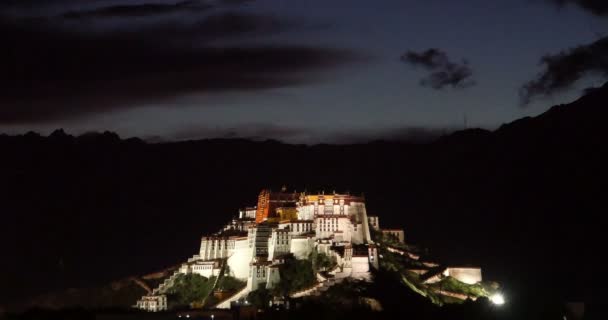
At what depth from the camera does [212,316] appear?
6419cm

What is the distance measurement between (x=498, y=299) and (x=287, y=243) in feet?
55.2

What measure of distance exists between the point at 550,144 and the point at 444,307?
9042 centimetres

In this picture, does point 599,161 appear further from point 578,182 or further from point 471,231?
point 471,231

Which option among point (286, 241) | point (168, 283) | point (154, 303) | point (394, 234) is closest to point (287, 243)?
point (286, 241)

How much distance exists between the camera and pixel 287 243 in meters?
77.1

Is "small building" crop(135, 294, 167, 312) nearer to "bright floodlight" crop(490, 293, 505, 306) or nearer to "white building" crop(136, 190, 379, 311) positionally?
"white building" crop(136, 190, 379, 311)

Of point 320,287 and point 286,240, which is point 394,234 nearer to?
point 286,240

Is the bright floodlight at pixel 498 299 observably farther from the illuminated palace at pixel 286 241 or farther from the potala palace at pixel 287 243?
the illuminated palace at pixel 286 241

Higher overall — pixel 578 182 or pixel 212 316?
pixel 578 182

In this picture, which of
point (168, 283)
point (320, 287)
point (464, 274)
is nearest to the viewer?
point (320, 287)

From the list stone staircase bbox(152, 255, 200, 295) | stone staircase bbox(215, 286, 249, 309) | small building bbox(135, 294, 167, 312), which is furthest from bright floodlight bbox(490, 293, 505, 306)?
stone staircase bbox(152, 255, 200, 295)

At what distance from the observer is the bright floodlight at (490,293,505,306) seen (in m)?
65.4

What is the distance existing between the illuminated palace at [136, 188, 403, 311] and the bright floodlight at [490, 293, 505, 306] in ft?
27.9

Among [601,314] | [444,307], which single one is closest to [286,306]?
[444,307]
